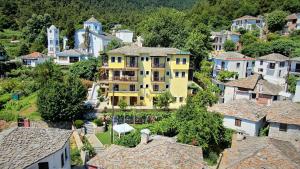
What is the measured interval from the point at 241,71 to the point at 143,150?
34266 millimetres

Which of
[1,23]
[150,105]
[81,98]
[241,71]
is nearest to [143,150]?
[81,98]

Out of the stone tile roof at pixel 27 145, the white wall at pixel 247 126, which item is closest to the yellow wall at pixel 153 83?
the white wall at pixel 247 126

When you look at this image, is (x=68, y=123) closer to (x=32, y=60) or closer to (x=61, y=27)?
(x=32, y=60)

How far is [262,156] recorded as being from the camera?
2122 centimetres

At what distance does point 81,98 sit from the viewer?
38688 mm

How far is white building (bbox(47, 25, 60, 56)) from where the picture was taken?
3027 inches

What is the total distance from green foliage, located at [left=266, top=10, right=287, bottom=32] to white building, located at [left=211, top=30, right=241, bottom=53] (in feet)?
37.7

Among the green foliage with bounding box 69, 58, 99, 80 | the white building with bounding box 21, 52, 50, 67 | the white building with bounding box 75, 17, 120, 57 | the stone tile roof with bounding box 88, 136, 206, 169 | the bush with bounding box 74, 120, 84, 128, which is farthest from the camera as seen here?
the white building with bounding box 75, 17, 120, 57

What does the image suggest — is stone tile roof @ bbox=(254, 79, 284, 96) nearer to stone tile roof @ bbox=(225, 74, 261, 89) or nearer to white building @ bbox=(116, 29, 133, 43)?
stone tile roof @ bbox=(225, 74, 261, 89)

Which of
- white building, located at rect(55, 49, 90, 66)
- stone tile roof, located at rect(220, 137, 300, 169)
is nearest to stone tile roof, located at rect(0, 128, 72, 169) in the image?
stone tile roof, located at rect(220, 137, 300, 169)

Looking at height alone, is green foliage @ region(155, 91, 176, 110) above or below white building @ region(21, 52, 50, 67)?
below

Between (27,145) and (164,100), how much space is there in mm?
23518

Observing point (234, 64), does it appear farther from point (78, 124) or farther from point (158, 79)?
point (78, 124)

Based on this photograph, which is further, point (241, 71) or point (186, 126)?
point (241, 71)
